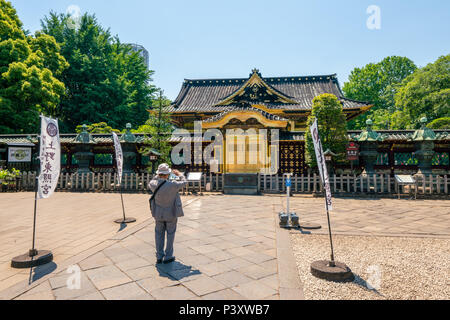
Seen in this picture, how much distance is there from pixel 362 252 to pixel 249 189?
785 cm

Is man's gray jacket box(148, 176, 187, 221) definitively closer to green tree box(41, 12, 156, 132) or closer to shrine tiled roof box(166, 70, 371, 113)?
shrine tiled roof box(166, 70, 371, 113)

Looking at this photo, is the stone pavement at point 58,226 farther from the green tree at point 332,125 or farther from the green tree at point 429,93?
the green tree at point 429,93

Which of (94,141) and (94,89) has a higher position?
(94,89)

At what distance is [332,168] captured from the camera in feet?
41.1

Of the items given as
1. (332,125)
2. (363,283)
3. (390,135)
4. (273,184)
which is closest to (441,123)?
(390,135)

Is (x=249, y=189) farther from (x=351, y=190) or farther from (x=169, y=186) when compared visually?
(x=169, y=186)

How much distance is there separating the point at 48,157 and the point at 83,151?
1149cm

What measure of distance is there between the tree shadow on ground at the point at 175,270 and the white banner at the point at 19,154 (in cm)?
1536

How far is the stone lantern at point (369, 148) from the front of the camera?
12664mm

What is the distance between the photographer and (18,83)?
17.5 metres

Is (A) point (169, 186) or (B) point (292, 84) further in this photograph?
(B) point (292, 84)

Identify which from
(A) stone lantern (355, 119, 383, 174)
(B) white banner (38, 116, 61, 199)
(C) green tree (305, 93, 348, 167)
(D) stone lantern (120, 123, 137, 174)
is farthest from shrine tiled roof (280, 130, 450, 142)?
(B) white banner (38, 116, 61, 199)
